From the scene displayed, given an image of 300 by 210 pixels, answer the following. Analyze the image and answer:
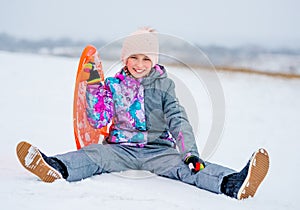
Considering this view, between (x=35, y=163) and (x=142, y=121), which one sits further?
(x=142, y=121)

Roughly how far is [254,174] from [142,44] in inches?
20.4

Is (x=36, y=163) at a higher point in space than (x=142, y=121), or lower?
lower

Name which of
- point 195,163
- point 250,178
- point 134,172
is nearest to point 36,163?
point 134,172

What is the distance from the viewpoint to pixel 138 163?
1.43m

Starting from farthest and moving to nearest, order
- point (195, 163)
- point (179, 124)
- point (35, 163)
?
point (179, 124)
point (195, 163)
point (35, 163)

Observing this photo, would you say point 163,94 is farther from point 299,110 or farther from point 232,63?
point 232,63

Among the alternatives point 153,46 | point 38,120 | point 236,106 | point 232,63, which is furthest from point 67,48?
point 153,46

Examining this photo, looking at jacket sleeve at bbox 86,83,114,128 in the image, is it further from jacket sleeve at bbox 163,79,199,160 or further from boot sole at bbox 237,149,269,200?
boot sole at bbox 237,149,269,200

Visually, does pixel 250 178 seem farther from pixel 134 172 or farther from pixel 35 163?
pixel 35 163

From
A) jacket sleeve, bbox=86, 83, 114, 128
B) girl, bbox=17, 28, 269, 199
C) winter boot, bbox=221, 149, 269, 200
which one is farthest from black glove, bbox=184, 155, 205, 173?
jacket sleeve, bbox=86, 83, 114, 128

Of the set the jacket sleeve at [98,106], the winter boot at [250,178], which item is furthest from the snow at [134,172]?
the jacket sleeve at [98,106]

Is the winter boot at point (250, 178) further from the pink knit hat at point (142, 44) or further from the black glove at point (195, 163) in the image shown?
the pink knit hat at point (142, 44)

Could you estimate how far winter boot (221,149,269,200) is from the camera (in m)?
1.23

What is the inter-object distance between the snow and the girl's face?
1.01 ft
